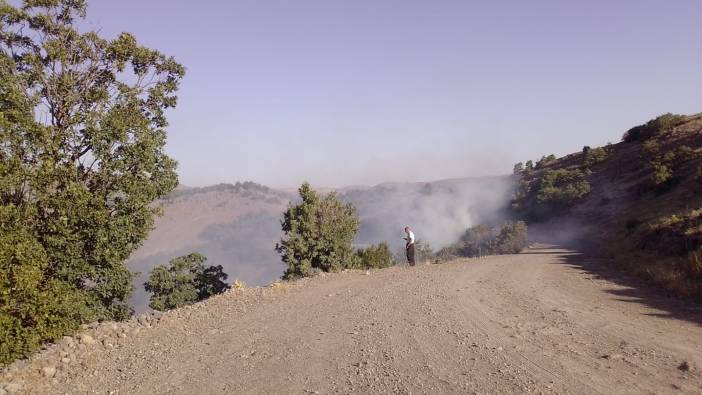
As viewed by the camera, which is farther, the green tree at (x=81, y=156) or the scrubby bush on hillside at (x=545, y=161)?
the scrubby bush on hillside at (x=545, y=161)

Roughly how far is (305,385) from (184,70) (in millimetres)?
11764

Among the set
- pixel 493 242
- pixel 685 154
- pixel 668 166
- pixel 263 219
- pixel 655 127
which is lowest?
pixel 493 242

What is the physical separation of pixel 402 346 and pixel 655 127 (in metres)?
52.5

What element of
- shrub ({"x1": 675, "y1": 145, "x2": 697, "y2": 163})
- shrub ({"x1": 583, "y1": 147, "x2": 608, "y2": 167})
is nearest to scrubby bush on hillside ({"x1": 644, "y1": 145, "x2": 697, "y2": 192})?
shrub ({"x1": 675, "y1": 145, "x2": 697, "y2": 163})

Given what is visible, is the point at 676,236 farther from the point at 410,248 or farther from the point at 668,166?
the point at 668,166

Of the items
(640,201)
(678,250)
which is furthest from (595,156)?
(678,250)

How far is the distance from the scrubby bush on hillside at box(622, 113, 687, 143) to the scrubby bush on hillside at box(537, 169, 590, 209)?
7.88 meters

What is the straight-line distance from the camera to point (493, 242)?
42.7m

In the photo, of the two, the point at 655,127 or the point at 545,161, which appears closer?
the point at 655,127

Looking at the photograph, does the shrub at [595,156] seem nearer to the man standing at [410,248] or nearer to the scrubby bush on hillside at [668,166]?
the scrubby bush on hillside at [668,166]

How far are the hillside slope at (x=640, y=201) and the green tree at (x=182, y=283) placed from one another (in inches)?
670

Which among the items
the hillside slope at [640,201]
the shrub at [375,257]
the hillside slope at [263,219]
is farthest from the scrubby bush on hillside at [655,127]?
the shrub at [375,257]

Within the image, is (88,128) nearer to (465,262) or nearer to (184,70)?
(184,70)

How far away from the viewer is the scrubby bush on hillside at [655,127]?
4753 centimetres
